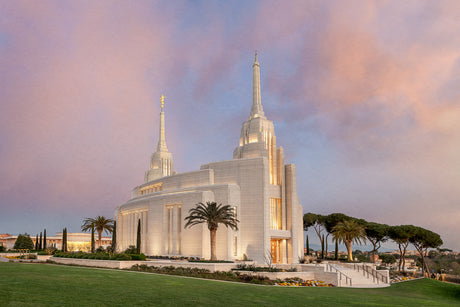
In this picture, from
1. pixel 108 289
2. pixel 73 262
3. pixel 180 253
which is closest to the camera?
pixel 108 289

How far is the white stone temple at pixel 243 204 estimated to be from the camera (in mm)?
45469

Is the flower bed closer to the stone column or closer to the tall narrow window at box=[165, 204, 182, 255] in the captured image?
the tall narrow window at box=[165, 204, 182, 255]

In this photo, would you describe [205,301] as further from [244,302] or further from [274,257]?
[274,257]

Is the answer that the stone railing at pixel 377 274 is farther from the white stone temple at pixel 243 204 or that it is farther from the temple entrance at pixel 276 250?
the temple entrance at pixel 276 250

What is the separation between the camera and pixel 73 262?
36500mm

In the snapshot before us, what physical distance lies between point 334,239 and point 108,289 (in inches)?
1752

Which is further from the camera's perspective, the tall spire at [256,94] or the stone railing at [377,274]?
the tall spire at [256,94]

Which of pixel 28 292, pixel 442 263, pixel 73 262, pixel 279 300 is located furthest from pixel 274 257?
pixel 442 263

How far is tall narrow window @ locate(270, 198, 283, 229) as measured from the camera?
50000 millimetres

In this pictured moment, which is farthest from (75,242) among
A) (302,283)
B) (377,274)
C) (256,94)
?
(302,283)

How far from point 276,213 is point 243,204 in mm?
6036

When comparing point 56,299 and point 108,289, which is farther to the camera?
point 108,289

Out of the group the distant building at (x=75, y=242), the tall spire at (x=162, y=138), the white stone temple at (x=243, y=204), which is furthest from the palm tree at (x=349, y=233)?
the distant building at (x=75, y=242)

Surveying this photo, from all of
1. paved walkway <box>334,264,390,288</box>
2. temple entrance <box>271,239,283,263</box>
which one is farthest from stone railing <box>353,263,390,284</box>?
temple entrance <box>271,239,283,263</box>
